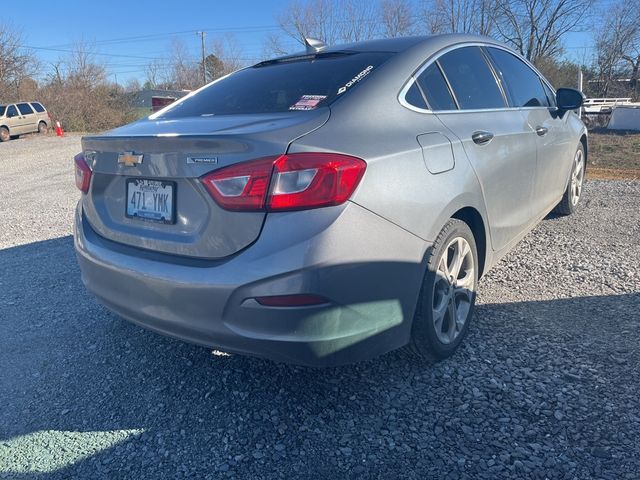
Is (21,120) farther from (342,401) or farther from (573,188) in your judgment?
(342,401)

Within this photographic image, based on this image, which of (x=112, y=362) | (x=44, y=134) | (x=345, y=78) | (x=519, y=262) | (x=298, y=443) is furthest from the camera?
(x=44, y=134)

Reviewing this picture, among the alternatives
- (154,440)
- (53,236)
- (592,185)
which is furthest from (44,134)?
(154,440)

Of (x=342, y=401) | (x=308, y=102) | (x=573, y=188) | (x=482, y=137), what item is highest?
(x=308, y=102)

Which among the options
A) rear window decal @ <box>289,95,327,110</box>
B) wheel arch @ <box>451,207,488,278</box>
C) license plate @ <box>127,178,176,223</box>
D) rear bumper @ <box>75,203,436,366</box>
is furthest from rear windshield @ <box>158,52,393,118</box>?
wheel arch @ <box>451,207,488,278</box>

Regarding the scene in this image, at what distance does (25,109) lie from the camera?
24609 millimetres

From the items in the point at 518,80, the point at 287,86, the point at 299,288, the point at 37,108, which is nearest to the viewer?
the point at 299,288

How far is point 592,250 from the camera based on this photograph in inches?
173

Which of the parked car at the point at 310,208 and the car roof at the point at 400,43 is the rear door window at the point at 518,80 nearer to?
the car roof at the point at 400,43

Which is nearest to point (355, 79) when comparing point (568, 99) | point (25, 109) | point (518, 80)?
point (518, 80)

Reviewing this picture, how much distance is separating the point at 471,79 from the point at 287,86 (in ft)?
4.03

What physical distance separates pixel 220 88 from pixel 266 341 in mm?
1788

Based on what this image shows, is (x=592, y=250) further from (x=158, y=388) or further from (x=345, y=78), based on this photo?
(x=158, y=388)

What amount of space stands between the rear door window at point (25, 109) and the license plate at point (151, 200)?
2622cm

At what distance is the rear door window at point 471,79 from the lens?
3041 mm
